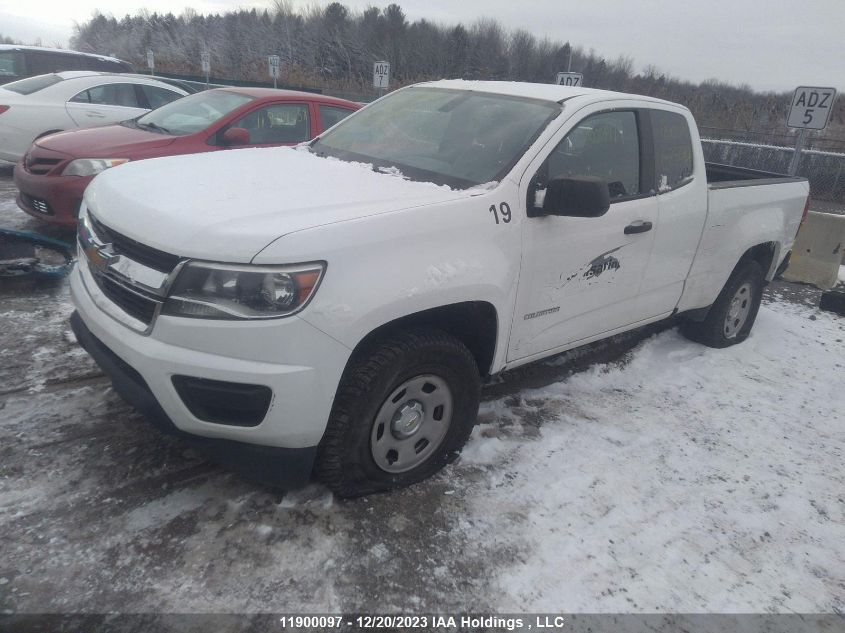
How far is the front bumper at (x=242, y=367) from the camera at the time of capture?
7.04ft

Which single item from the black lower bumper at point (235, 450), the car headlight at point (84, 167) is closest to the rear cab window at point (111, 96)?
the car headlight at point (84, 167)

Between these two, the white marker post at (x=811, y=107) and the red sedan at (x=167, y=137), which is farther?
the white marker post at (x=811, y=107)

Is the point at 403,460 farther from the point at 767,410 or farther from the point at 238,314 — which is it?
the point at 767,410

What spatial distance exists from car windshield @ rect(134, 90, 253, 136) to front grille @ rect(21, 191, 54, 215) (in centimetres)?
129

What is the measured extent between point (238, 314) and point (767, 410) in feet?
11.6

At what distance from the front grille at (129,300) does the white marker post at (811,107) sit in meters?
9.22

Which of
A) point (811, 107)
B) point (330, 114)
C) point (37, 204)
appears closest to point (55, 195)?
point (37, 204)

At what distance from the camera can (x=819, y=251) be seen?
7102 mm

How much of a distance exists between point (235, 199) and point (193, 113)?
4.50 m

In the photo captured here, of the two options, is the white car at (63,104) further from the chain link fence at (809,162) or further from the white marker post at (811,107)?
the chain link fence at (809,162)

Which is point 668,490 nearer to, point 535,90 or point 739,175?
point 535,90

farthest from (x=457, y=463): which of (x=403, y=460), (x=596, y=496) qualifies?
(x=596, y=496)

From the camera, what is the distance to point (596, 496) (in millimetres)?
2936

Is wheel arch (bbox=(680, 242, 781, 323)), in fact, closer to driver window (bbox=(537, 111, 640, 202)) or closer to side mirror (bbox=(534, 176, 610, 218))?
driver window (bbox=(537, 111, 640, 202))
